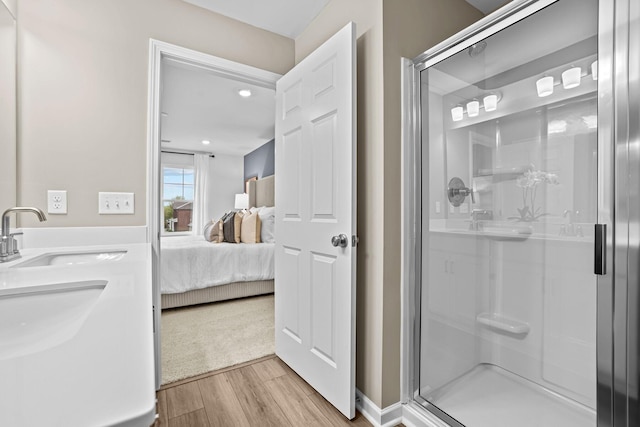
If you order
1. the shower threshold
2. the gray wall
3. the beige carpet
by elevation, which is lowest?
the beige carpet

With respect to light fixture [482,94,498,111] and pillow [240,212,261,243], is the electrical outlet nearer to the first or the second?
light fixture [482,94,498,111]

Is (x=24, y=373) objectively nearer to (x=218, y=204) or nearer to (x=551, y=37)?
(x=551, y=37)

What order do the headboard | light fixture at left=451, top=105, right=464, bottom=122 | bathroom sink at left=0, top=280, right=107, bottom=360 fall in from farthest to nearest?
1. the headboard
2. light fixture at left=451, top=105, right=464, bottom=122
3. bathroom sink at left=0, top=280, right=107, bottom=360

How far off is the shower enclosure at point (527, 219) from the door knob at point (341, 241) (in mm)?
320

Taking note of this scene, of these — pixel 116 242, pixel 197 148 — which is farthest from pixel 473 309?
pixel 197 148

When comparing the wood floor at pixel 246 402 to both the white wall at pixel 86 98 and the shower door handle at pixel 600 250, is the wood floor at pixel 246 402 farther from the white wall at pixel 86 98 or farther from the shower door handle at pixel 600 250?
the shower door handle at pixel 600 250

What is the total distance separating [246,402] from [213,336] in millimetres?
1013

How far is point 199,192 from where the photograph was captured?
259 inches

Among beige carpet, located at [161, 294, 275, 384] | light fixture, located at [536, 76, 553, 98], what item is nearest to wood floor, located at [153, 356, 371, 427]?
beige carpet, located at [161, 294, 275, 384]

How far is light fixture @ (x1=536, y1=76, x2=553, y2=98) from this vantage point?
119 centimetres

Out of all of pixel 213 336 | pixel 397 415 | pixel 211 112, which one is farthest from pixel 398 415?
pixel 211 112

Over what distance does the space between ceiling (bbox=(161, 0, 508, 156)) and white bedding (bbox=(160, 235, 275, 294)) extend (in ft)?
5.66

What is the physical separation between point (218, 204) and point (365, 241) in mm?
5727

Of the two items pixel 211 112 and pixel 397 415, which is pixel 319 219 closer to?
pixel 397 415
